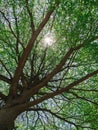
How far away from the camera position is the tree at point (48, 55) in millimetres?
8461

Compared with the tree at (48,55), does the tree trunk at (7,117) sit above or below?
below

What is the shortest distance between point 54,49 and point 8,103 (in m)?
3.05

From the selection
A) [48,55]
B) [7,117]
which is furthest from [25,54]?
[48,55]

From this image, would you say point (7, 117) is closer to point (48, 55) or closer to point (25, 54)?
point (25, 54)

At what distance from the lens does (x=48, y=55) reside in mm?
11508

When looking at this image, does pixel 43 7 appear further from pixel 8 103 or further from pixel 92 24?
pixel 8 103

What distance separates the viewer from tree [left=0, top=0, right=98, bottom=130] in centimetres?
846

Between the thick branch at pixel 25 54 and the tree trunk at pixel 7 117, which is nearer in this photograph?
the thick branch at pixel 25 54

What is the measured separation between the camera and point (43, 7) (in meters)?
10.7

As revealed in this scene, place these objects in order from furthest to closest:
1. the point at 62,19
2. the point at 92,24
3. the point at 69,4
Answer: the point at 62,19 < the point at 92,24 < the point at 69,4

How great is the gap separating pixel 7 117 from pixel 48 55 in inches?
140

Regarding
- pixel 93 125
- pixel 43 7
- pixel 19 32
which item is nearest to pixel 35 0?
pixel 43 7

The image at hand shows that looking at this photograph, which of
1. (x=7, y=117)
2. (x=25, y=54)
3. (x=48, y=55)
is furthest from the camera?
(x=48, y=55)

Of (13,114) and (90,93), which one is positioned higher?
(90,93)
